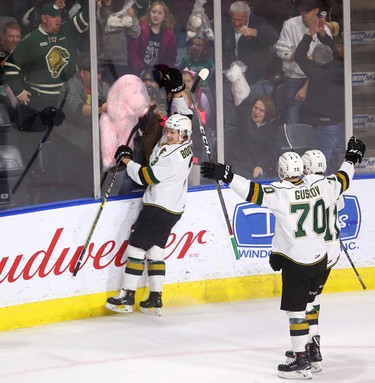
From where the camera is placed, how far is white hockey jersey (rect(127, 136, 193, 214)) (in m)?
7.30

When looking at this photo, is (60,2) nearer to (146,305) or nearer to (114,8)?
(114,8)

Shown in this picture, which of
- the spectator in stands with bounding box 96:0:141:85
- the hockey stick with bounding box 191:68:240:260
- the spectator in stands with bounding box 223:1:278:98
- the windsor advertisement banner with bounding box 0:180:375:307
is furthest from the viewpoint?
the spectator in stands with bounding box 223:1:278:98

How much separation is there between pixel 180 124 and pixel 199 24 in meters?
0.85

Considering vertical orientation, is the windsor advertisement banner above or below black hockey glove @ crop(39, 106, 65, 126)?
below

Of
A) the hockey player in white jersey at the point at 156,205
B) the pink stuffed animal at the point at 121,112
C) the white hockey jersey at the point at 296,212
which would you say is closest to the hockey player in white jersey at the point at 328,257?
the white hockey jersey at the point at 296,212

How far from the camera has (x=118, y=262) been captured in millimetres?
7480

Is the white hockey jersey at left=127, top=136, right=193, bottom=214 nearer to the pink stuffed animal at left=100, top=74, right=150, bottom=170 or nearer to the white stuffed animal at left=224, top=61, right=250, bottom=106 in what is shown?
the pink stuffed animal at left=100, top=74, right=150, bottom=170

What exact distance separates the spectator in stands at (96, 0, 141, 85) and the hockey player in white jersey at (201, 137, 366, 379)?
1.65 metres

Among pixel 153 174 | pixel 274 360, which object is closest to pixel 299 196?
pixel 274 360

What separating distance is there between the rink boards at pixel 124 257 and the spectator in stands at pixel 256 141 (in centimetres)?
27

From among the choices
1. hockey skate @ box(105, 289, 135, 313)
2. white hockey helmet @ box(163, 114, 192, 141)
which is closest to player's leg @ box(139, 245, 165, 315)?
hockey skate @ box(105, 289, 135, 313)

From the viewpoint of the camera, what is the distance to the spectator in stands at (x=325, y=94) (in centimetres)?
814

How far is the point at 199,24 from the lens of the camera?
7.82 meters

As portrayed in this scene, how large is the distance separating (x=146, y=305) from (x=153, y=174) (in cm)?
75
